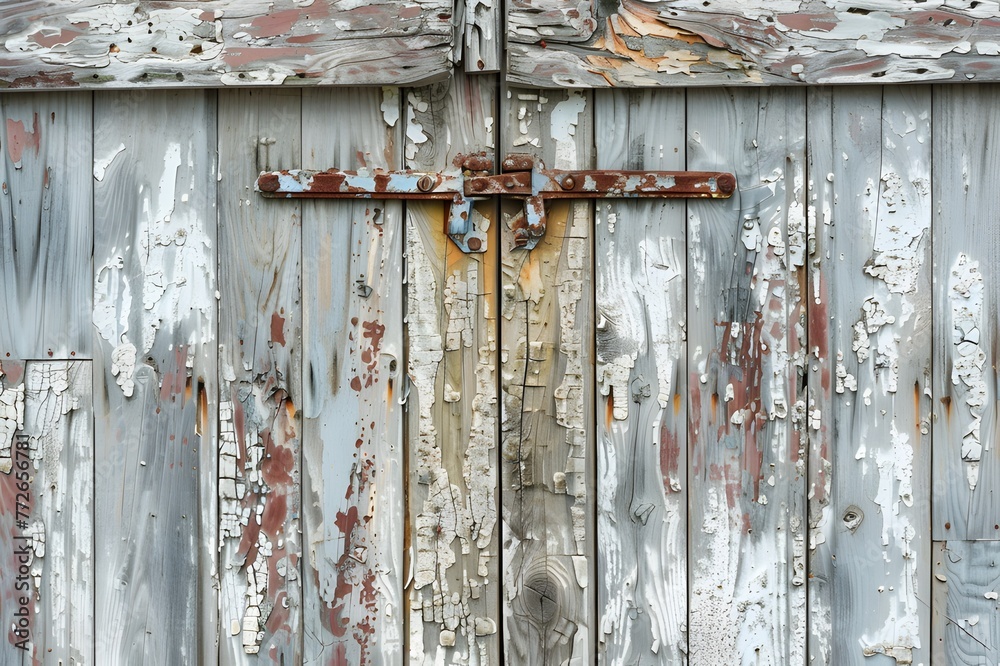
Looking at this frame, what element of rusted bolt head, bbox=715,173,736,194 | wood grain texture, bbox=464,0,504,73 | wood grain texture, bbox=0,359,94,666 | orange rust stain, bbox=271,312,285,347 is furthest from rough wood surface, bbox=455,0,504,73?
wood grain texture, bbox=0,359,94,666

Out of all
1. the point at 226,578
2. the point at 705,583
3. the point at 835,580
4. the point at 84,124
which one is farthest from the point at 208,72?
the point at 835,580

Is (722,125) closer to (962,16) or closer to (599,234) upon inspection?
(599,234)

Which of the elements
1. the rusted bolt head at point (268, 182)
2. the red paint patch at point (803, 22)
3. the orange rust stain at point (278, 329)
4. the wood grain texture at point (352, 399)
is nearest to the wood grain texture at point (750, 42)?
the red paint patch at point (803, 22)

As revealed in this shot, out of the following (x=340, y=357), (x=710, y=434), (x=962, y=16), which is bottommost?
(x=710, y=434)

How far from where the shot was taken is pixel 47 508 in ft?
3.80

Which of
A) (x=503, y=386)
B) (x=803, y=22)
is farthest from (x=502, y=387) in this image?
(x=803, y=22)

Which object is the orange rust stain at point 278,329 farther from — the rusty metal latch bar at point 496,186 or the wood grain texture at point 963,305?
the wood grain texture at point 963,305

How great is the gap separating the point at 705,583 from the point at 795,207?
0.60 m

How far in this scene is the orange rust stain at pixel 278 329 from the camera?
1.15 m

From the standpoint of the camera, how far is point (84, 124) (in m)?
1.16

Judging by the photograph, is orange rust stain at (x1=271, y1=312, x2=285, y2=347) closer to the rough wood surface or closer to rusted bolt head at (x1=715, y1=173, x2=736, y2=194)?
the rough wood surface

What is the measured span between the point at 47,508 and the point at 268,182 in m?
0.62

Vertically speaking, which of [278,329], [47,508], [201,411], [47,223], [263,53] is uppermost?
[263,53]

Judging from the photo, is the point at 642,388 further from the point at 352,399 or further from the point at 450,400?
the point at 352,399
